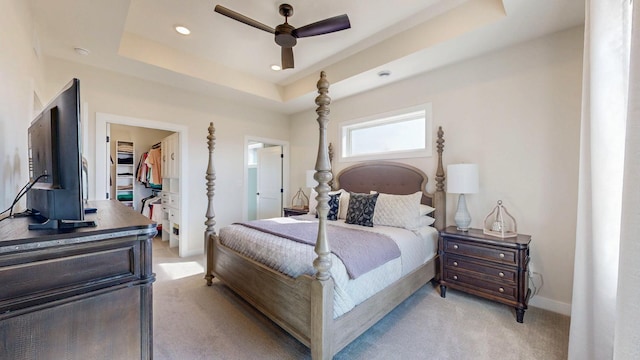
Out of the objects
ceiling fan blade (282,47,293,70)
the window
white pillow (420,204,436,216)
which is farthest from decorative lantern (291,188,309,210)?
ceiling fan blade (282,47,293,70)

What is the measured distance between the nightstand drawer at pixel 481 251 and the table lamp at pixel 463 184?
0.27m

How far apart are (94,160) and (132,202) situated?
308 cm

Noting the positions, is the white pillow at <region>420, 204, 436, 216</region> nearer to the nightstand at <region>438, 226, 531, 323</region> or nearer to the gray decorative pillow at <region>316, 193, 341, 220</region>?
the nightstand at <region>438, 226, 531, 323</region>

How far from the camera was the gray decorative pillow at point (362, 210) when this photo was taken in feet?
10.0

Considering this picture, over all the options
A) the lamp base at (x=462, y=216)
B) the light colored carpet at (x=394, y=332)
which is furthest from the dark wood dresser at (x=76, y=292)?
the lamp base at (x=462, y=216)

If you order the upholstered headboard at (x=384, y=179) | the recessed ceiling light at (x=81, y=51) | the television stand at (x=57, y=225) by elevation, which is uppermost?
the recessed ceiling light at (x=81, y=51)

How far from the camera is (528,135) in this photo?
265 cm

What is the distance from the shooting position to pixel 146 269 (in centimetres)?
107

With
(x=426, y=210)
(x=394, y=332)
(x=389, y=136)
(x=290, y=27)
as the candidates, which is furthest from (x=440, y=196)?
(x=290, y=27)

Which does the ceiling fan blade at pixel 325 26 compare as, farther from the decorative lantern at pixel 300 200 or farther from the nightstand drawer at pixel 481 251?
the decorative lantern at pixel 300 200

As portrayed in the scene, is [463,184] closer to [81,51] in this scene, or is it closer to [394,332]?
[394,332]

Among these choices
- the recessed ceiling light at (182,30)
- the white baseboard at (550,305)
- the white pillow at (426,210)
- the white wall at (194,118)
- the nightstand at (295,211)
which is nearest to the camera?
the white baseboard at (550,305)

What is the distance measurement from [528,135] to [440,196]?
1082mm

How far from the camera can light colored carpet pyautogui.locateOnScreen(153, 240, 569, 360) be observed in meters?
1.87
